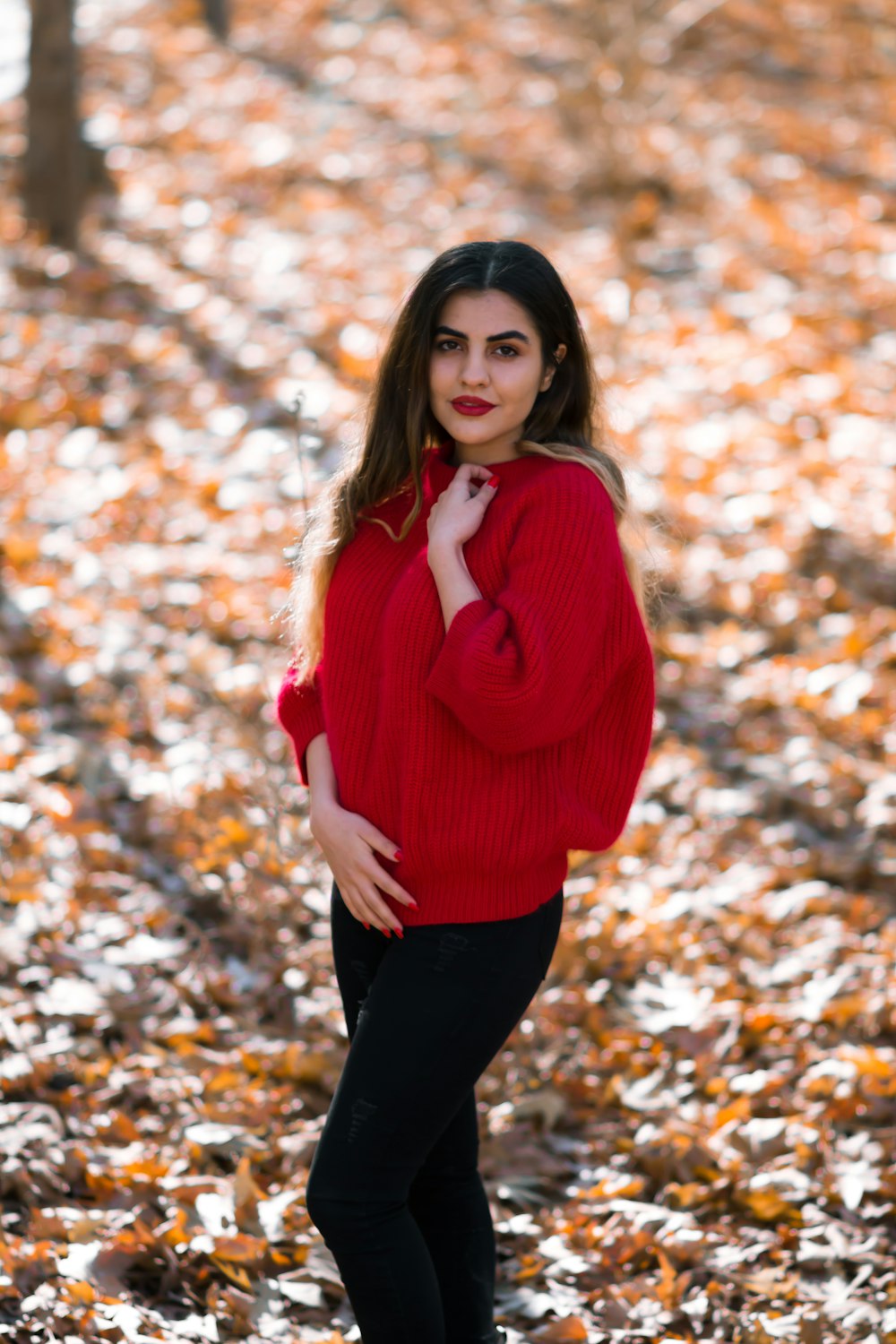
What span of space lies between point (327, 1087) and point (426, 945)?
157 cm

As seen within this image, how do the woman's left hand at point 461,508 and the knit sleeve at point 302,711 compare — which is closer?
the woman's left hand at point 461,508

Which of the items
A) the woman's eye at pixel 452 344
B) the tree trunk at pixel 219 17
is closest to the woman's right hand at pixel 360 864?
the woman's eye at pixel 452 344

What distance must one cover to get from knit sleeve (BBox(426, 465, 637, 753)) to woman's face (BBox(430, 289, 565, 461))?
0.16 meters

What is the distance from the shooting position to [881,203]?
10.1 metres

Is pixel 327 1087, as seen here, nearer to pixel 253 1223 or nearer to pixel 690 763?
pixel 253 1223

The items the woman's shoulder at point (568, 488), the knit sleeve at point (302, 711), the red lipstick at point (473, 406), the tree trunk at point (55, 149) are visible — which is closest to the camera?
the woman's shoulder at point (568, 488)

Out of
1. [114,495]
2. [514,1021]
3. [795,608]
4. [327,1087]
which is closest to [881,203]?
[795,608]

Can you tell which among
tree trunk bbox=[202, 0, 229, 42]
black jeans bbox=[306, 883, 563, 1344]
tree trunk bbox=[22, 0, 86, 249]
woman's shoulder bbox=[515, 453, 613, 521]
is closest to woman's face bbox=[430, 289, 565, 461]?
woman's shoulder bbox=[515, 453, 613, 521]

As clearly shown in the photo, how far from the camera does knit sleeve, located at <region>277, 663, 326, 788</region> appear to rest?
249 cm

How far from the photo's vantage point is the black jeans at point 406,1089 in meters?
2.10

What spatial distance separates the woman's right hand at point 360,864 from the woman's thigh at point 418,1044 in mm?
65

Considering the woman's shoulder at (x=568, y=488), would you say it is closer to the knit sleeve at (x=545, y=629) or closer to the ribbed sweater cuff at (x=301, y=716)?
the knit sleeve at (x=545, y=629)

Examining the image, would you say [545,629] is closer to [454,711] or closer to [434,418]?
[454,711]

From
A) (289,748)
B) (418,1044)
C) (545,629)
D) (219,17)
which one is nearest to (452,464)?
(545,629)
